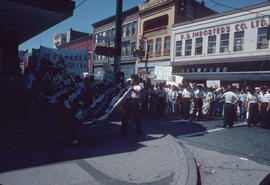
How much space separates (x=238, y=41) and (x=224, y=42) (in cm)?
144

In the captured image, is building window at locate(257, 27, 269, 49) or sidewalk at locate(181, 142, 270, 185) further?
building window at locate(257, 27, 269, 49)

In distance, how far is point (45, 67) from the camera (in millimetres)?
5562

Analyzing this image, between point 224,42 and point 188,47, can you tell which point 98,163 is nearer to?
point 224,42

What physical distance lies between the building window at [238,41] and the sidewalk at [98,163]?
60.4 ft

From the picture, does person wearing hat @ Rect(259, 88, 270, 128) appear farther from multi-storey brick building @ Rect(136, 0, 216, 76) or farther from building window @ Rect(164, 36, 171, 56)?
building window @ Rect(164, 36, 171, 56)

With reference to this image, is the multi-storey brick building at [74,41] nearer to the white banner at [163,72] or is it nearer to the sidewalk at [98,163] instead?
the white banner at [163,72]

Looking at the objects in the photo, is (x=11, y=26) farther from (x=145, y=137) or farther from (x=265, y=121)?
(x=265, y=121)

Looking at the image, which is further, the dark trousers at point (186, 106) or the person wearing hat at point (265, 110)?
the dark trousers at point (186, 106)

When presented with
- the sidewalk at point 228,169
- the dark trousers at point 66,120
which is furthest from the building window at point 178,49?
the dark trousers at point 66,120

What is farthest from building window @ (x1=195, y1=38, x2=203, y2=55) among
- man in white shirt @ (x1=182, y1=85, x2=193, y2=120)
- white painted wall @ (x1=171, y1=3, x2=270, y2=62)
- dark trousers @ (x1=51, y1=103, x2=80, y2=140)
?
dark trousers @ (x1=51, y1=103, x2=80, y2=140)

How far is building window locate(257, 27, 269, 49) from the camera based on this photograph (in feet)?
62.6

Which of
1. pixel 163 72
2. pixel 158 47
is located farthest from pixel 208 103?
pixel 158 47

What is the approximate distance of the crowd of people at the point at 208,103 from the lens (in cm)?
956

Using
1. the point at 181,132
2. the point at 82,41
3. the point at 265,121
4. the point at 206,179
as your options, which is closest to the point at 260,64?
the point at 265,121
